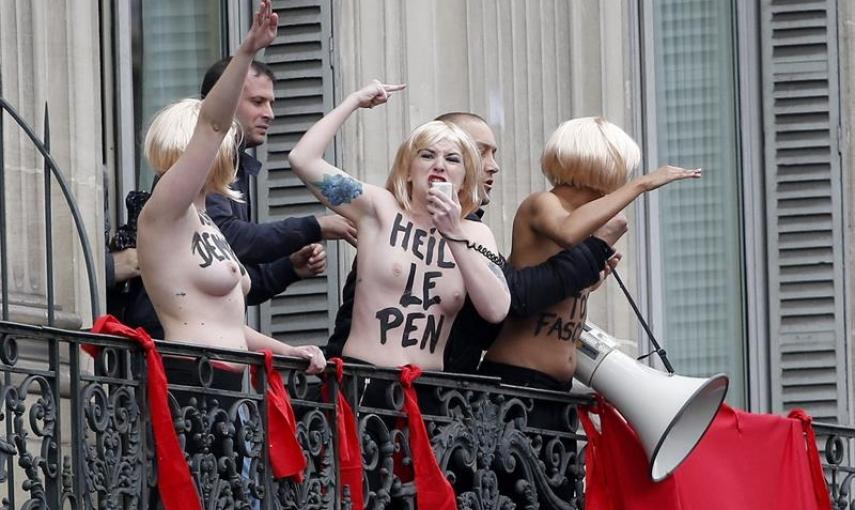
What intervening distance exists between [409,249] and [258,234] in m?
0.52

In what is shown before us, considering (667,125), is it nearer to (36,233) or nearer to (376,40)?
(376,40)

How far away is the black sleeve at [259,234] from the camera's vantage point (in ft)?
32.1

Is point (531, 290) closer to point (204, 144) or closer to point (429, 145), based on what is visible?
point (429, 145)

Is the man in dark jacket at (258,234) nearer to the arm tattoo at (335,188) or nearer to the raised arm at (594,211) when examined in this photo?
the arm tattoo at (335,188)

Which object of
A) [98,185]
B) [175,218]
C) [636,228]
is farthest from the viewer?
[636,228]

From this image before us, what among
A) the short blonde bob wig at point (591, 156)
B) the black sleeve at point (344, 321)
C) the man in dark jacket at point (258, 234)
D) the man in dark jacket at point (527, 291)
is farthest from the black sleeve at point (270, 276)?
the short blonde bob wig at point (591, 156)

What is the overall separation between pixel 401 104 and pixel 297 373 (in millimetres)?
3170

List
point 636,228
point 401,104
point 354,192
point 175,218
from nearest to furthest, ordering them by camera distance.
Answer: point 175,218, point 354,192, point 401,104, point 636,228

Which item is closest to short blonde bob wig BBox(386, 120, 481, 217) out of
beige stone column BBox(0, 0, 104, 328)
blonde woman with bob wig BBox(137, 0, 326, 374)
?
blonde woman with bob wig BBox(137, 0, 326, 374)

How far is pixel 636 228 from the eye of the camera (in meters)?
13.4

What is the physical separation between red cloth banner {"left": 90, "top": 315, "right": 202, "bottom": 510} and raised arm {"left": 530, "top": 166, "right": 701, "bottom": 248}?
1912 mm

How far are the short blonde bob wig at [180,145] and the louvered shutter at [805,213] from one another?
16.2ft

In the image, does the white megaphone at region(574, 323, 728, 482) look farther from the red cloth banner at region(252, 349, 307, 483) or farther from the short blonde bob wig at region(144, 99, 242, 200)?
the short blonde bob wig at region(144, 99, 242, 200)

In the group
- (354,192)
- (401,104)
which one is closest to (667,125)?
(401,104)
